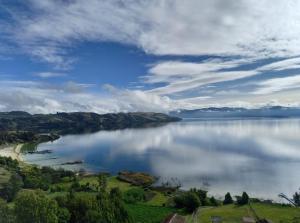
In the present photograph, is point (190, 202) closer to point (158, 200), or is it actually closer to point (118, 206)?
point (158, 200)

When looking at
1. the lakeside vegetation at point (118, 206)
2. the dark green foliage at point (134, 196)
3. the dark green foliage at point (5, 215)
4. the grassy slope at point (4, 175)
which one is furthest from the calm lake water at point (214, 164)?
the dark green foliage at point (5, 215)

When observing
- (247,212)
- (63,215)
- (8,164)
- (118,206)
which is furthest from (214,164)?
(63,215)

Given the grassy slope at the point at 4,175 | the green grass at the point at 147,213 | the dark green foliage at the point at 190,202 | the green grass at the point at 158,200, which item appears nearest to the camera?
the green grass at the point at 147,213

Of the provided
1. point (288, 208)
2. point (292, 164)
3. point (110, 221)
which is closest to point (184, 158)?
point (292, 164)

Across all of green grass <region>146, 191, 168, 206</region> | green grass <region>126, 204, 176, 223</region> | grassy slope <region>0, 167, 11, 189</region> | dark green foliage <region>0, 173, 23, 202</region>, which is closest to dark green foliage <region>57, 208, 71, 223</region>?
green grass <region>126, 204, 176, 223</region>

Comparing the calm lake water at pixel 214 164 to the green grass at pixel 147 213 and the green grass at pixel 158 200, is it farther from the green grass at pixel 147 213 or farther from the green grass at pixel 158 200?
the green grass at pixel 147 213

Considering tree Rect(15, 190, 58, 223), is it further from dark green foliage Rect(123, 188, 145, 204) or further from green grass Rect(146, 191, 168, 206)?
green grass Rect(146, 191, 168, 206)
